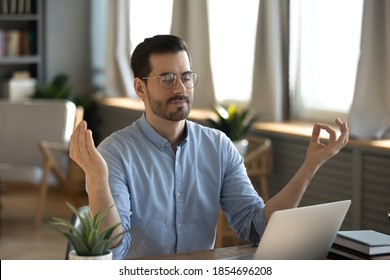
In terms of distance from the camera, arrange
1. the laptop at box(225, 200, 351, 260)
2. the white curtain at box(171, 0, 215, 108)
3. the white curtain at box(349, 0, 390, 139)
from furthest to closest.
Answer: the white curtain at box(171, 0, 215, 108)
the white curtain at box(349, 0, 390, 139)
the laptop at box(225, 200, 351, 260)

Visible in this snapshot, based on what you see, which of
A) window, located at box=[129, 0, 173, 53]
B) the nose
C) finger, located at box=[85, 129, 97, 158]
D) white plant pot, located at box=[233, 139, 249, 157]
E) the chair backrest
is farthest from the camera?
window, located at box=[129, 0, 173, 53]

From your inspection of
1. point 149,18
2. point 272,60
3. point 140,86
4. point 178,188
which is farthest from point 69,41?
point 178,188

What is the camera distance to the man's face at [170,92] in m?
2.59

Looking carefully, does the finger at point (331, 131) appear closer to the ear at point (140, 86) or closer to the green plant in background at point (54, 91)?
the ear at point (140, 86)

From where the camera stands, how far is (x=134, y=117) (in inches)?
294

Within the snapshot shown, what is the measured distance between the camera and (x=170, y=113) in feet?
8.57

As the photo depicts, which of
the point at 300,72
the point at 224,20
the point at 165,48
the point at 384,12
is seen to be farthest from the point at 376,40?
the point at 165,48

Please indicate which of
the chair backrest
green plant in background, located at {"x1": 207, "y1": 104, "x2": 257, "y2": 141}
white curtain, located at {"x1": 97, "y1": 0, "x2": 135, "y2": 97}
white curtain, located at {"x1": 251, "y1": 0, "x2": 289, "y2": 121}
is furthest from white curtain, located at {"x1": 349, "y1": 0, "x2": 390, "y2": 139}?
white curtain, located at {"x1": 97, "y1": 0, "x2": 135, "y2": 97}

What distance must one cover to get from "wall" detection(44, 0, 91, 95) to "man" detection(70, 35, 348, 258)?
5.84 metres

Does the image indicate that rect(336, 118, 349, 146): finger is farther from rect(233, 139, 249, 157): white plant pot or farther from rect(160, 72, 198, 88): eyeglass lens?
rect(233, 139, 249, 157): white plant pot

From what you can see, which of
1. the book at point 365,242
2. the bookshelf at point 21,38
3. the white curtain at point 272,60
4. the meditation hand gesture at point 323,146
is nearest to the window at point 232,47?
the white curtain at point 272,60

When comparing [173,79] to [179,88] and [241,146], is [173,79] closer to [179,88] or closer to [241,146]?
[179,88]

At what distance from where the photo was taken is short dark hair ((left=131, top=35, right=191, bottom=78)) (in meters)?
2.64

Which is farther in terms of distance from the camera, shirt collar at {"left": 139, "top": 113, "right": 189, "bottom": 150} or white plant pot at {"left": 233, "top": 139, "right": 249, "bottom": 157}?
white plant pot at {"left": 233, "top": 139, "right": 249, "bottom": 157}
